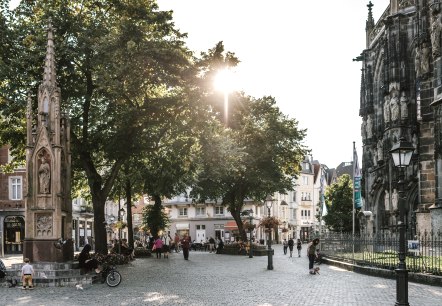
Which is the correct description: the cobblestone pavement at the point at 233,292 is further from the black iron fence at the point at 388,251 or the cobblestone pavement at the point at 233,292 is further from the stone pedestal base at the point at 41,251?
the stone pedestal base at the point at 41,251

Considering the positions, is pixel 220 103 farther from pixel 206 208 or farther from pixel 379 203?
pixel 206 208

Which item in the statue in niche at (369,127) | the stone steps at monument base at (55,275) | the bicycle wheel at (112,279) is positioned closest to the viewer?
the bicycle wheel at (112,279)

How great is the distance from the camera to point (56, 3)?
1150 inches

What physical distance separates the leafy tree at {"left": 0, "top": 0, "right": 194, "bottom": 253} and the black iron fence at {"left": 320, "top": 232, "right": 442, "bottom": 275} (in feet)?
31.1

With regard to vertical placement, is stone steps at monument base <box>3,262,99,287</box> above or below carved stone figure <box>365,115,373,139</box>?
below

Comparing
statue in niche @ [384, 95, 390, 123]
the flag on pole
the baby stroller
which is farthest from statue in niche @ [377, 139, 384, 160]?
the baby stroller

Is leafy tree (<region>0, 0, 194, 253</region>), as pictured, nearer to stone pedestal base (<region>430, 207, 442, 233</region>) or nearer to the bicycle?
the bicycle

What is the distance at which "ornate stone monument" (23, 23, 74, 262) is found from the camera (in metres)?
23.1

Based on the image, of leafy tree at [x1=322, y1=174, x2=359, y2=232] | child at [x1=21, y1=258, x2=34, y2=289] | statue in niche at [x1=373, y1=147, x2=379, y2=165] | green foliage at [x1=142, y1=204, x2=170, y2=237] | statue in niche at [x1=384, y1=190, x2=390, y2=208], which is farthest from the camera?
leafy tree at [x1=322, y1=174, x2=359, y2=232]

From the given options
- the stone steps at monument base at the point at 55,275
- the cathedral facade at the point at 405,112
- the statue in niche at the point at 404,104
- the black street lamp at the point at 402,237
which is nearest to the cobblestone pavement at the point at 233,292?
the stone steps at monument base at the point at 55,275

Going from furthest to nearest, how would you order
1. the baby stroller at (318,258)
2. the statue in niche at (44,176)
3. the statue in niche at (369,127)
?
the statue in niche at (369,127)
the baby stroller at (318,258)
the statue in niche at (44,176)

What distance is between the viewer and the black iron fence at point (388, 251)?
21359 millimetres

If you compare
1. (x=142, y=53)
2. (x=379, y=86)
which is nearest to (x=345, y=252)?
(x=142, y=53)

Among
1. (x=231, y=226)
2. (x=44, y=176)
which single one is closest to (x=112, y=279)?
(x=44, y=176)
